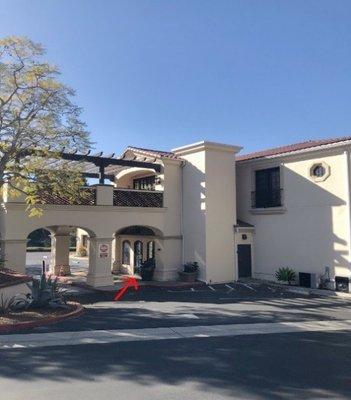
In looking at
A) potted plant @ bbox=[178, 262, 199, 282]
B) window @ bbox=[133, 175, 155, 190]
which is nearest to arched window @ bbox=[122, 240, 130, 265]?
window @ bbox=[133, 175, 155, 190]

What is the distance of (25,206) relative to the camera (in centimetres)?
1858

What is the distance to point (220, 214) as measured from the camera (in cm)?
2219

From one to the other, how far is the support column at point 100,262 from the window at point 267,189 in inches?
335

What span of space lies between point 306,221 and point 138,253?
33.7ft

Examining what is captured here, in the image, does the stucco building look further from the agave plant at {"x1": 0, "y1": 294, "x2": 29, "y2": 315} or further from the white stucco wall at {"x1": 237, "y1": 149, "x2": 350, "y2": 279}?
the agave plant at {"x1": 0, "y1": 294, "x2": 29, "y2": 315}

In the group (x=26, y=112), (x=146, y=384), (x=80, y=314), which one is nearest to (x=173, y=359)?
(x=146, y=384)

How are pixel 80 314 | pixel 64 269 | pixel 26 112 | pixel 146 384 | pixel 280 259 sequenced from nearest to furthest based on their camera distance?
pixel 146 384, pixel 80 314, pixel 26 112, pixel 280 259, pixel 64 269

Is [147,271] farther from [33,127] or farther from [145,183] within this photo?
[33,127]

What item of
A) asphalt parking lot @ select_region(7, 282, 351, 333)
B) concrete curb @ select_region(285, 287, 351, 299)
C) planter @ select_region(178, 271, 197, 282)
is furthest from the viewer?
planter @ select_region(178, 271, 197, 282)

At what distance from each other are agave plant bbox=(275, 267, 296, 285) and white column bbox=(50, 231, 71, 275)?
1285cm

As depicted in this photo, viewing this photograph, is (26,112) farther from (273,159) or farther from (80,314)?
(273,159)

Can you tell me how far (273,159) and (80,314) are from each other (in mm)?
13663

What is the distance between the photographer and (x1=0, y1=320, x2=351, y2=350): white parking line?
9.65 meters

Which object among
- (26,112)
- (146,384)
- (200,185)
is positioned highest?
(26,112)
